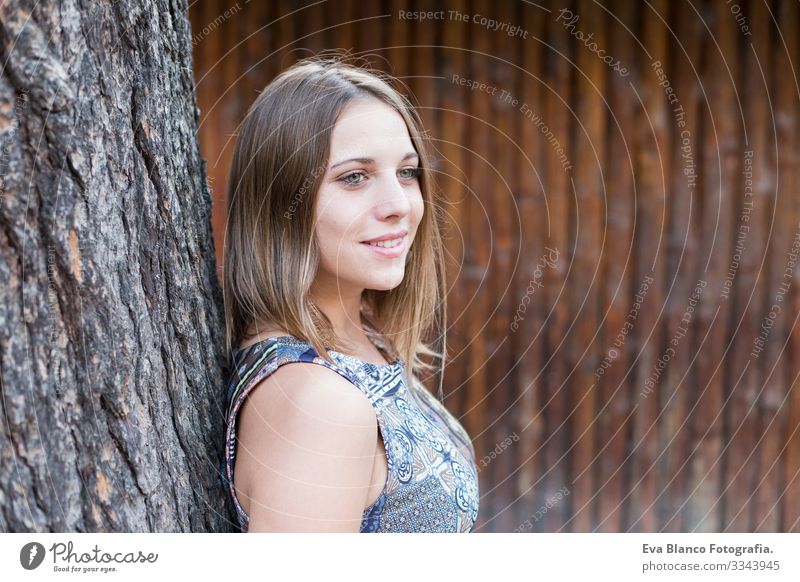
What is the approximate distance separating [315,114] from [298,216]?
0.16 metres

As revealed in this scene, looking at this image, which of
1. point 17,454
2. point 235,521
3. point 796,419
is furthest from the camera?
point 796,419

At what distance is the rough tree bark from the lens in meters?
0.83

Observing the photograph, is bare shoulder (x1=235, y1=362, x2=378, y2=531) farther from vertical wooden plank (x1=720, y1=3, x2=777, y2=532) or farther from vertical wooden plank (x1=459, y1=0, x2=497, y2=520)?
vertical wooden plank (x1=720, y1=3, x2=777, y2=532)

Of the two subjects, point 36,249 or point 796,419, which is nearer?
point 36,249

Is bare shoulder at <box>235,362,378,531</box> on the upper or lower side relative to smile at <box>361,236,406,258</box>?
lower

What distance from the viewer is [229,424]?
1118mm

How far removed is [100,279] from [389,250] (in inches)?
18.4

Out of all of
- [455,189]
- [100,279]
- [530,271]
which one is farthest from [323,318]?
[530,271]

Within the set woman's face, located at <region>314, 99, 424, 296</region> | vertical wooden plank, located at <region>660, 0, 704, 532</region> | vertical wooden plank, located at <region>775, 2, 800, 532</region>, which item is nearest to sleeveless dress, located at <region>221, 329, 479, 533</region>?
woman's face, located at <region>314, 99, 424, 296</region>

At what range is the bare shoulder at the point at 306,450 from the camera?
100cm

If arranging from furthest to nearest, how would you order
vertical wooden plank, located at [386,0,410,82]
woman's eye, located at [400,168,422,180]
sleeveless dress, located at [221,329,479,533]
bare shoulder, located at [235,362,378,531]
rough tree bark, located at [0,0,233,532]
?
vertical wooden plank, located at [386,0,410,82] < woman's eye, located at [400,168,422,180] < sleeveless dress, located at [221,329,479,533] < bare shoulder, located at [235,362,378,531] < rough tree bark, located at [0,0,233,532]

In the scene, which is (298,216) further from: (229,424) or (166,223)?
(229,424)

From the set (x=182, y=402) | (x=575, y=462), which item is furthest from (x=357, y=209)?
(x=575, y=462)

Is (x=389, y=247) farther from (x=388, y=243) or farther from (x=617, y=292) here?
(x=617, y=292)
